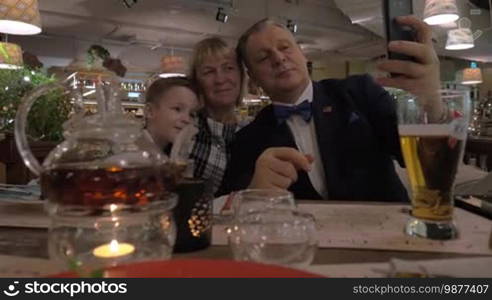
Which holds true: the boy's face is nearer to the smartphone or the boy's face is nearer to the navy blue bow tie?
the navy blue bow tie

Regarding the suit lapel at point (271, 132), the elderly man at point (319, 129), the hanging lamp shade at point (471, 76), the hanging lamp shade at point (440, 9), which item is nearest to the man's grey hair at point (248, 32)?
the elderly man at point (319, 129)

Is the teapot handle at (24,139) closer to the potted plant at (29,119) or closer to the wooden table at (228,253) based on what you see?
the wooden table at (228,253)

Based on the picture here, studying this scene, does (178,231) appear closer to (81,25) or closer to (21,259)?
(21,259)

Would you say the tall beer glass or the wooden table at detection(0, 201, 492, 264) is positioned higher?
the tall beer glass

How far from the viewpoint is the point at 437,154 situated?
0.66 meters

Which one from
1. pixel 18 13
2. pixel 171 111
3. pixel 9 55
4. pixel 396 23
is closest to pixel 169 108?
pixel 171 111

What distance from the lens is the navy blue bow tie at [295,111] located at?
144cm

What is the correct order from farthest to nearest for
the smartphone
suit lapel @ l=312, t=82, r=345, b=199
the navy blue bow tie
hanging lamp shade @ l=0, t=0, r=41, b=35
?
hanging lamp shade @ l=0, t=0, r=41, b=35
the navy blue bow tie
suit lapel @ l=312, t=82, r=345, b=199
the smartphone

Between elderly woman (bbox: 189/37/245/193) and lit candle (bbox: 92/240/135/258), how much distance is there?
0.93 meters

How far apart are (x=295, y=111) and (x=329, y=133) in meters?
0.15

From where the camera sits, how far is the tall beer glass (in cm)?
65

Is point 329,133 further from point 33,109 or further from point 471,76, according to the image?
point 471,76

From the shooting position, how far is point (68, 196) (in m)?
0.47

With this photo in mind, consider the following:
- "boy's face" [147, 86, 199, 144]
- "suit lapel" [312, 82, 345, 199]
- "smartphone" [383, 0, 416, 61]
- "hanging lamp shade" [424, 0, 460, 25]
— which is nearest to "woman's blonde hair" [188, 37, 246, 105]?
"boy's face" [147, 86, 199, 144]
